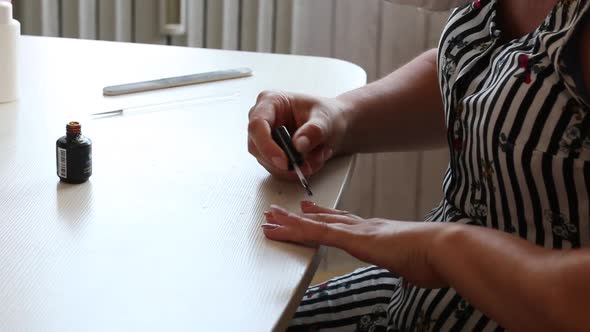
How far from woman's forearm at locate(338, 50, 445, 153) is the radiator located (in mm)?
897

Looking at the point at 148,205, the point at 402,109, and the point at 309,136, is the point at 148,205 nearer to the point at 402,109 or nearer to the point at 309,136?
the point at 309,136

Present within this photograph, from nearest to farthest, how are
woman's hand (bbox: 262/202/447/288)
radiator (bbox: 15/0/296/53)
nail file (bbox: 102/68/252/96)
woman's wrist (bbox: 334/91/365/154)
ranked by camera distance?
woman's hand (bbox: 262/202/447/288)
woman's wrist (bbox: 334/91/365/154)
nail file (bbox: 102/68/252/96)
radiator (bbox: 15/0/296/53)

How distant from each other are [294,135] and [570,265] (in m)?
0.38

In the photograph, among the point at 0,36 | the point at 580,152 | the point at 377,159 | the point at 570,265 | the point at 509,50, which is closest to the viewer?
the point at 570,265

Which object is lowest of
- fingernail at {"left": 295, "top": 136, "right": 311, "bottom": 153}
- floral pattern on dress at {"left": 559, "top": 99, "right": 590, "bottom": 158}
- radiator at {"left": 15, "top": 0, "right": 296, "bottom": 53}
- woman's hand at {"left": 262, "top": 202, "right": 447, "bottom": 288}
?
radiator at {"left": 15, "top": 0, "right": 296, "bottom": 53}

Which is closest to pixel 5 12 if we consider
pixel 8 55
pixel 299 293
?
pixel 8 55

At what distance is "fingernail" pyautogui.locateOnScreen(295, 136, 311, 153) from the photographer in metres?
0.99

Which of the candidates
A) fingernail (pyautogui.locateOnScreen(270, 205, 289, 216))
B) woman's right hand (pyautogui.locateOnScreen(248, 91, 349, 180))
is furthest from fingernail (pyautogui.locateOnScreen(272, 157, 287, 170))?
fingernail (pyautogui.locateOnScreen(270, 205, 289, 216))

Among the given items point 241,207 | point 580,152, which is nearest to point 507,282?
point 580,152

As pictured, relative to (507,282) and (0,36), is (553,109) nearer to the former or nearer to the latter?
(507,282)

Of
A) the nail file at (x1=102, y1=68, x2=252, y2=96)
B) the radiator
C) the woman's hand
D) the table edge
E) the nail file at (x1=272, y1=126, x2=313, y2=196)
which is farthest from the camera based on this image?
the radiator

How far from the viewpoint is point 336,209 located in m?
0.92

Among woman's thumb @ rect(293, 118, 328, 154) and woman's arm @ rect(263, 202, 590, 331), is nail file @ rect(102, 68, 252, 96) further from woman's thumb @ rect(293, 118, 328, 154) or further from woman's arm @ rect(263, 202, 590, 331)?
woman's arm @ rect(263, 202, 590, 331)

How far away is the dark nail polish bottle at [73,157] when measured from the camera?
906mm
